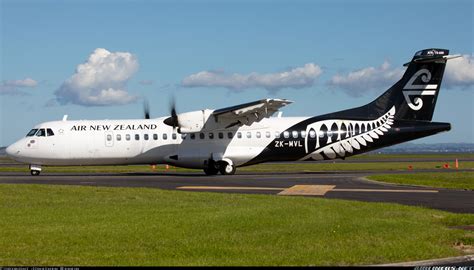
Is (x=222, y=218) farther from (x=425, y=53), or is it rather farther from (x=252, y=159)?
(x=425, y=53)

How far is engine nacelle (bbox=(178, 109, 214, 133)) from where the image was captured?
1374 inches

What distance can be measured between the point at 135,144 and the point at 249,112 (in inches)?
266

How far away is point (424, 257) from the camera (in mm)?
10047

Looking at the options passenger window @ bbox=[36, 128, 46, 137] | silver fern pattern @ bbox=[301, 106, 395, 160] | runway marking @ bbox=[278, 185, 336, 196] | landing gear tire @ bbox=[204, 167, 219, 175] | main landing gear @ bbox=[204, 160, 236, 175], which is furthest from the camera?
silver fern pattern @ bbox=[301, 106, 395, 160]

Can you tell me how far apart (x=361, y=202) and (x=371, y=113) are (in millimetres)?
19829

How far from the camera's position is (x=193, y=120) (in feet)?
115

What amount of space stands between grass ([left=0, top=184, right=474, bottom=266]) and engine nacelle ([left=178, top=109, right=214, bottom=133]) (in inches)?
638

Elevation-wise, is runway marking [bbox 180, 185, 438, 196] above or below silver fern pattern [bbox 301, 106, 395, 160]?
below

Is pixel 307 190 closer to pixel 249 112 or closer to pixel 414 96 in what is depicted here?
pixel 249 112

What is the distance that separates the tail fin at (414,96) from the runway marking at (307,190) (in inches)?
532

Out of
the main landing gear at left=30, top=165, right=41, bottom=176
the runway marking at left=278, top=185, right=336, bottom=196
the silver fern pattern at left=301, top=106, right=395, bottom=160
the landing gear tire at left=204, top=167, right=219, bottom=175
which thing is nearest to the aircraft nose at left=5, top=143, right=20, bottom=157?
the main landing gear at left=30, top=165, right=41, bottom=176

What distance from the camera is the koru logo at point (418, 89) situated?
37.5 m

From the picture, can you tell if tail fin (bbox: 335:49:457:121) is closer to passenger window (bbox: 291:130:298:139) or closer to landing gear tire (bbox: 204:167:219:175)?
passenger window (bbox: 291:130:298:139)

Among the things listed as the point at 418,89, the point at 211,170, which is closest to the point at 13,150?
the point at 211,170
